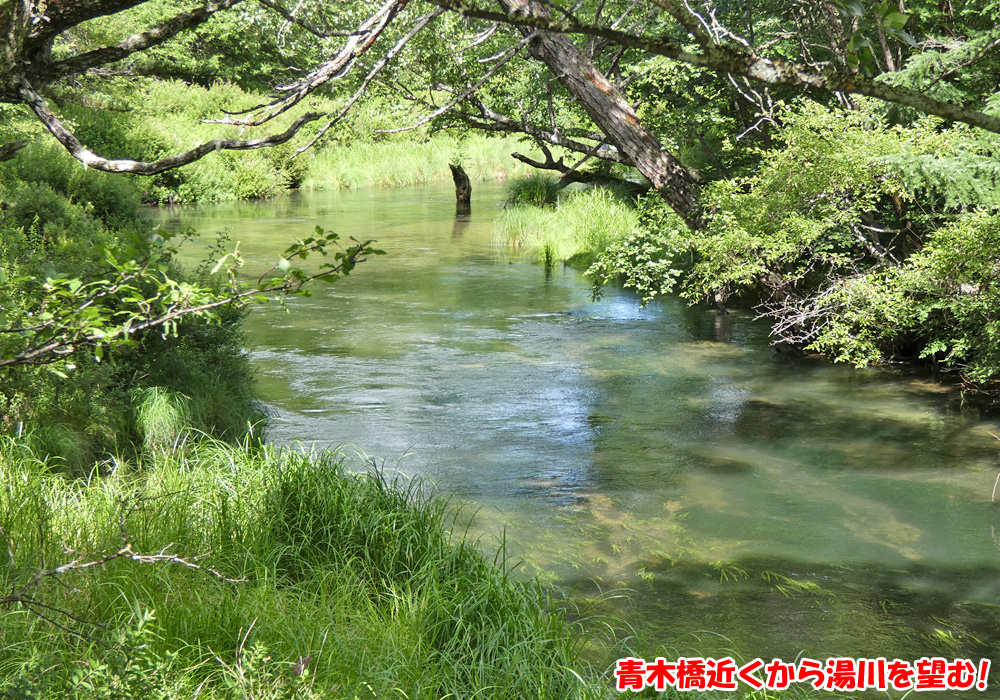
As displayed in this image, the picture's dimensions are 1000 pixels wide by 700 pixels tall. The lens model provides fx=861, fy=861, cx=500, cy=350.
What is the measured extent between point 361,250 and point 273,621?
5.49ft

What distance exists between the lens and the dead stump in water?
20828mm

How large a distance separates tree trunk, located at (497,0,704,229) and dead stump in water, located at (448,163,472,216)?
11.2 meters

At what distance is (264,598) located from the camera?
12.1 feet

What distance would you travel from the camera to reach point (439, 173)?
29.0m

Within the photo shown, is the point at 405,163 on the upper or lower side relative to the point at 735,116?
lower

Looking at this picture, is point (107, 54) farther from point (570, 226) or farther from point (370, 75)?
point (570, 226)

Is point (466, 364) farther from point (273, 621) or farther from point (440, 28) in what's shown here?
point (273, 621)

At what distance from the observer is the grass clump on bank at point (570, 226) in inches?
568

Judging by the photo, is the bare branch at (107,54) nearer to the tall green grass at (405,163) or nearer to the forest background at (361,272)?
the forest background at (361,272)

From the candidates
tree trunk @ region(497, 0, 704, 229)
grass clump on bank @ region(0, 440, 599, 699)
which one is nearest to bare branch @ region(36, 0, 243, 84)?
grass clump on bank @ region(0, 440, 599, 699)

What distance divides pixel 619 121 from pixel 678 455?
4288 mm

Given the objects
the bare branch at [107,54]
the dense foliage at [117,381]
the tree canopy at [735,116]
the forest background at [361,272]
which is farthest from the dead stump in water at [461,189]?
the bare branch at [107,54]

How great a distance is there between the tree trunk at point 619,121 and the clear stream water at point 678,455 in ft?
5.51

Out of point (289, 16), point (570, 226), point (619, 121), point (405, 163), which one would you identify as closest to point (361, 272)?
point (570, 226)
